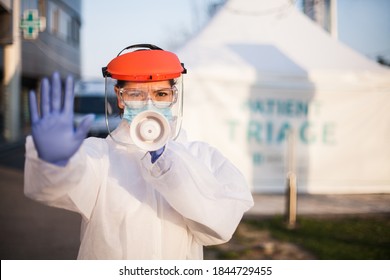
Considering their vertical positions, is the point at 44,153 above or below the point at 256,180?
above

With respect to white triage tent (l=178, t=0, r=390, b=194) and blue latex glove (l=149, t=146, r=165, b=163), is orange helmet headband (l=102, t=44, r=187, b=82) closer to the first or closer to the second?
blue latex glove (l=149, t=146, r=165, b=163)

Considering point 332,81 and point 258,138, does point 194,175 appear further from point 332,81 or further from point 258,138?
point 332,81

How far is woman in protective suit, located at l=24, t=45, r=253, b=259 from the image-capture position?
108 cm

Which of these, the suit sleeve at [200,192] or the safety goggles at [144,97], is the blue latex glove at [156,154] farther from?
the safety goggles at [144,97]

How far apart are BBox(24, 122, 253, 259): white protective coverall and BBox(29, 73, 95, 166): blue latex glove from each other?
14cm

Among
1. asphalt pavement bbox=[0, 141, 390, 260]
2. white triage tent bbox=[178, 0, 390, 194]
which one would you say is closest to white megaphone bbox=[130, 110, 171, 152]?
asphalt pavement bbox=[0, 141, 390, 260]

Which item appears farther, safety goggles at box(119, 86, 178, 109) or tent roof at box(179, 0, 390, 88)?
tent roof at box(179, 0, 390, 88)

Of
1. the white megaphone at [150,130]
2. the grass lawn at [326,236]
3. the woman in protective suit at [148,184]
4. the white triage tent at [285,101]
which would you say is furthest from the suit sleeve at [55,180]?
the white triage tent at [285,101]

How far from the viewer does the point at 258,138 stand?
5676 mm

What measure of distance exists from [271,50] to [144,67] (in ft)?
15.9

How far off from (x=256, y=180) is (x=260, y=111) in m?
1.08

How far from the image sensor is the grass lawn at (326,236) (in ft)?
11.2

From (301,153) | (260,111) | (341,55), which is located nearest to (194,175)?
(260,111)

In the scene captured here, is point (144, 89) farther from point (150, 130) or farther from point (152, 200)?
point (152, 200)
